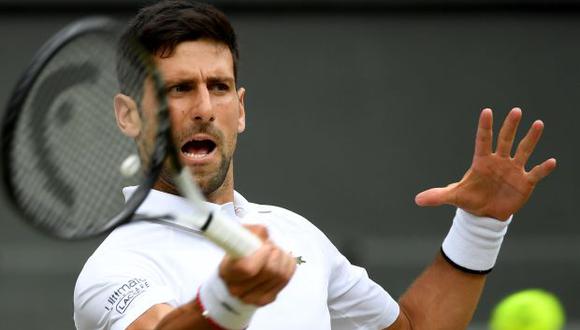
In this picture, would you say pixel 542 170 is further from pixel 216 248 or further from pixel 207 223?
pixel 207 223

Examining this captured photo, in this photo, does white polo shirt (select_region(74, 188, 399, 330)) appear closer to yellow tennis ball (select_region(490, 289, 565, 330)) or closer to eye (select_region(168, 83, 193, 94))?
eye (select_region(168, 83, 193, 94))

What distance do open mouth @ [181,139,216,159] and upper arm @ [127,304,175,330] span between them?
0.55m

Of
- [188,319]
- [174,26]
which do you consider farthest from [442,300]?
[188,319]

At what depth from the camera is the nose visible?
363cm

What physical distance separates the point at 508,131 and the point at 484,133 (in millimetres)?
70

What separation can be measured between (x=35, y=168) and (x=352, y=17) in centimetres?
612

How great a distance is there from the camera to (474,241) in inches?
158

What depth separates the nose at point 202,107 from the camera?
3.63 meters

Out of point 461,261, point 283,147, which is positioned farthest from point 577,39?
point 461,261

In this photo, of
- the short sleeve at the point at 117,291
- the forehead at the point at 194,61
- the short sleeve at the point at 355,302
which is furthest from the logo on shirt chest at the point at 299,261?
the forehead at the point at 194,61

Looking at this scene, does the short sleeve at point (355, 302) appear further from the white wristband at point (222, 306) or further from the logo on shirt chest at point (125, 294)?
the white wristband at point (222, 306)

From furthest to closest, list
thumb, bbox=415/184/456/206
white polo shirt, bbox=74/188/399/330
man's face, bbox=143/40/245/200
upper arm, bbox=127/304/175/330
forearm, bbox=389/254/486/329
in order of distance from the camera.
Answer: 1. forearm, bbox=389/254/486/329
2. thumb, bbox=415/184/456/206
3. man's face, bbox=143/40/245/200
4. white polo shirt, bbox=74/188/399/330
5. upper arm, bbox=127/304/175/330

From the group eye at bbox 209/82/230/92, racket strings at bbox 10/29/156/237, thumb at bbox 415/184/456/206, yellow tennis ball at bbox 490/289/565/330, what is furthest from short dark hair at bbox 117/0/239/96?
yellow tennis ball at bbox 490/289/565/330

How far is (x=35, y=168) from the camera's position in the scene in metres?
2.98
